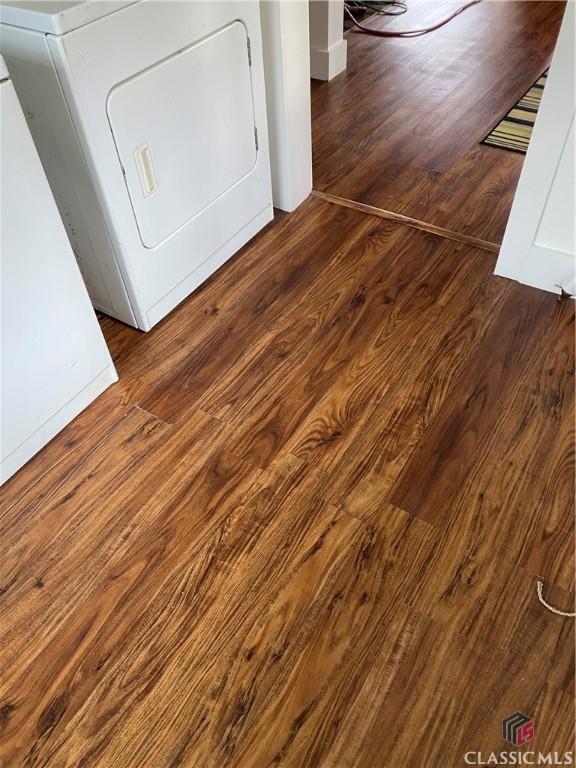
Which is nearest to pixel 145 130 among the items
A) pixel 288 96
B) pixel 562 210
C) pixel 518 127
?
pixel 288 96

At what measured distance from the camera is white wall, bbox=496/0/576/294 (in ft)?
4.99

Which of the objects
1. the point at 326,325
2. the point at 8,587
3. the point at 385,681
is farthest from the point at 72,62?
the point at 385,681

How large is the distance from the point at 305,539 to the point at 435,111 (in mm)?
2313

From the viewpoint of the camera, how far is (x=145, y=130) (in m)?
1.57

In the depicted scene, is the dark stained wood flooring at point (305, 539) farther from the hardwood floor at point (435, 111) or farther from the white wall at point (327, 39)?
the white wall at point (327, 39)

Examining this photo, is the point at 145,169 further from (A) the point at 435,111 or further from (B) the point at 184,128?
(A) the point at 435,111

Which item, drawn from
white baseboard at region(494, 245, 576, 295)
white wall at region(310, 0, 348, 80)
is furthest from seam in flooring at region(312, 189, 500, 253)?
white wall at region(310, 0, 348, 80)

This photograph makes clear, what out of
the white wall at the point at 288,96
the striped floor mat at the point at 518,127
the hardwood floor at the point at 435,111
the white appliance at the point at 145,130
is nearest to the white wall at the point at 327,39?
the hardwood floor at the point at 435,111

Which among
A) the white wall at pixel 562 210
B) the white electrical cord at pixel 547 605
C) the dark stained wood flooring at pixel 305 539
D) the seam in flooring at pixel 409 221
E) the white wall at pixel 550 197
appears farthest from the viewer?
the seam in flooring at pixel 409 221

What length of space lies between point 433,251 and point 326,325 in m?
0.54

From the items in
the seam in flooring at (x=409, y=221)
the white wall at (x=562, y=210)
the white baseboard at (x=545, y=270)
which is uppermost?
the white wall at (x=562, y=210)

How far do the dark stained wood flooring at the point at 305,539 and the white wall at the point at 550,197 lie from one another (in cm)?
9

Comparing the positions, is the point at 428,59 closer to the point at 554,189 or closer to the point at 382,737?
the point at 554,189

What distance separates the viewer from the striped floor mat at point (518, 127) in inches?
104
